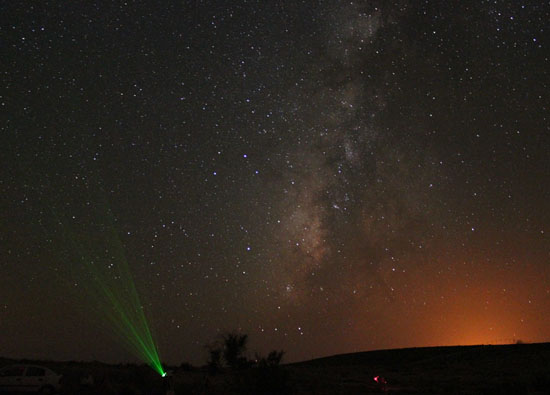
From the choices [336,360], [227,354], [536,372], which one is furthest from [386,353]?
[536,372]

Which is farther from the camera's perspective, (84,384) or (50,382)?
(84,384)

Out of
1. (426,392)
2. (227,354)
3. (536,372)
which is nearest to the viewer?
(426,392)

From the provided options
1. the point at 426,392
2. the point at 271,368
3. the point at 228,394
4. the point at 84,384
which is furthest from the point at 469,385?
the point at 84,384

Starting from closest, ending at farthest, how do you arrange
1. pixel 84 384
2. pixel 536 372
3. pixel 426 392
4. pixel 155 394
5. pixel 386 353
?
pixel 155 394 → pixel 84 384 → pixel 426 392 → pixel 536 372 → pixel 386 353

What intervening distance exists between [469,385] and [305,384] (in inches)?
376

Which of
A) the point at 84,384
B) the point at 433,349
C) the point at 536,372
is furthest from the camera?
the point at 433,349

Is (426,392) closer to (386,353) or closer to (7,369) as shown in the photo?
(7,369)

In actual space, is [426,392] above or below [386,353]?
below

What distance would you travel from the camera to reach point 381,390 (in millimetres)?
27125

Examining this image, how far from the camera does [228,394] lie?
963 inches

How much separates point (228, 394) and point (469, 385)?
48.0ft

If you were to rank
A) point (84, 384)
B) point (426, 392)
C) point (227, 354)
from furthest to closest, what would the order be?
point (227, 354) < point (426, 392) < point (84, 384)

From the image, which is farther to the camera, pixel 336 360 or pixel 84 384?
pixel 336 360

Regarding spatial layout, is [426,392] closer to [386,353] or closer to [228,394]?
[228,394]
